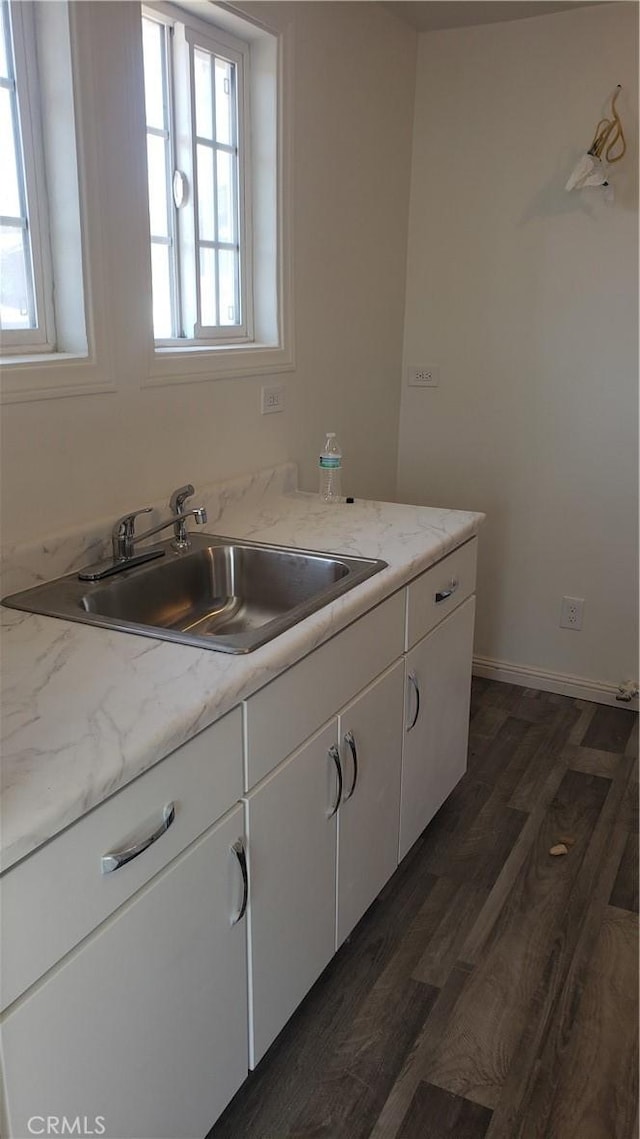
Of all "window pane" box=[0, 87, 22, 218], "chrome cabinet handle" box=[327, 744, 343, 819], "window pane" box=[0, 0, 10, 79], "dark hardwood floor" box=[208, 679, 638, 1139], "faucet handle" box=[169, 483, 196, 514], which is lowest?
"dark hardwood floor" box=[208, 679, 638, 1139]

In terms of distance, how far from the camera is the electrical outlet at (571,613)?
10.6 ft

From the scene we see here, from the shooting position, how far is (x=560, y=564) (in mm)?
3211

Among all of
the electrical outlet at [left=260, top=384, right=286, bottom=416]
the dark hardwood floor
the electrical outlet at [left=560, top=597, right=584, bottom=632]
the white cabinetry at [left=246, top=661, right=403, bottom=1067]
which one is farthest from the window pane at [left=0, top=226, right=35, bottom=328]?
the electrical outlet at [left=560, top=597, right=584, bottom=632]

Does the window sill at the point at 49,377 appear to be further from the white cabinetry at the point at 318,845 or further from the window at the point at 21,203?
the white cabinetry at the point at 318,845

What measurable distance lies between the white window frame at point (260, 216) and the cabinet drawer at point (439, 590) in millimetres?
729

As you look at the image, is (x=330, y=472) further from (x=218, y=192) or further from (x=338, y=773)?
(x=338, y=773)

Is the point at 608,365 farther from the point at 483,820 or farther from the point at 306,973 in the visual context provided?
the point at 306,973

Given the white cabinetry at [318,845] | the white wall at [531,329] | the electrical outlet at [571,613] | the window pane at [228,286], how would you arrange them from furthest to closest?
1. the electrical outlet at [571,613]
2. the white wall at [531,329]
3. the window pane at [228,286]
4. the white cabinetry at [318,845]

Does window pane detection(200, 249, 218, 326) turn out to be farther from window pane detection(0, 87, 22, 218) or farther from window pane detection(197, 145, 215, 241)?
window pane detection(0, 87, 22, 218)

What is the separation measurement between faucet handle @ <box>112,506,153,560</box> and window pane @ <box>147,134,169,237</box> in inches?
29.2

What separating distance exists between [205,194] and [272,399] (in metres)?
0.55

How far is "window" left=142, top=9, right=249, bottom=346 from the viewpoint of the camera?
2.05 meters

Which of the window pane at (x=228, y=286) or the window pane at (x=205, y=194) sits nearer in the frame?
the window pane at (x=205, y=194)

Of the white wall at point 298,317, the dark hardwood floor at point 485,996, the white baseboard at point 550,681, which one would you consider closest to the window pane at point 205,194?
the white wall at point 298,317
